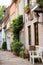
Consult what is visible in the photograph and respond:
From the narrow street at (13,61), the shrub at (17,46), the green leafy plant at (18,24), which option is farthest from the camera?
the green leafy plant at (18,24)

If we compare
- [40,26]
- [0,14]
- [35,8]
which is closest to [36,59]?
[40,26]

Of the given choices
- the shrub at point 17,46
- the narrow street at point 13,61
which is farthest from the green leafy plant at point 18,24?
the narrow street at point 13,61

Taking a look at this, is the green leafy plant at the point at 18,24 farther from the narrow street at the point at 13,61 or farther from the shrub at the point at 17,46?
the narrow street at the point at 13,61

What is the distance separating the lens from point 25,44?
25.5 metres

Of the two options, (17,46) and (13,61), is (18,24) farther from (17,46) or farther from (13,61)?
(13,61)

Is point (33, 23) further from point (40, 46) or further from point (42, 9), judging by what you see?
point (42, 9)

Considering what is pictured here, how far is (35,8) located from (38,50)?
3410 mm

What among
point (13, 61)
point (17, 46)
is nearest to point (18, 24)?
point (17, 46)

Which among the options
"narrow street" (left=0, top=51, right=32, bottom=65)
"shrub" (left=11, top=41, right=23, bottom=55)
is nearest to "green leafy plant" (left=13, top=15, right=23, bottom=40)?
"shrub" (left=11, top=41, right=23, bottom=55)

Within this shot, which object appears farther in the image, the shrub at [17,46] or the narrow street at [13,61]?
the shrub at [17,46]

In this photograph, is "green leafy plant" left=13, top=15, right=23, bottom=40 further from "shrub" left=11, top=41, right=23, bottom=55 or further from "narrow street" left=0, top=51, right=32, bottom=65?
"narrow street" left=0, top=51, right=32, bottom=65

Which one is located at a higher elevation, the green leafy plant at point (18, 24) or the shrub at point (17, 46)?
the green leafy plant at point (18, 24)

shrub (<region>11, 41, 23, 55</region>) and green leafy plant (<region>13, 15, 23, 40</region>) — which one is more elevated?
green leafy plant (<region>13, 15, 23, 40</region>)

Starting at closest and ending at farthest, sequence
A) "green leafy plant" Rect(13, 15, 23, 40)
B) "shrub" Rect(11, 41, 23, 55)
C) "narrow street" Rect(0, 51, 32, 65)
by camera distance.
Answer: "narrow street" Rect(0, 51, 32, 65) → "shrub" Rect(11, 41, 23, 55) → "green leafy plant" Rect(13, 15, 23, 40)
